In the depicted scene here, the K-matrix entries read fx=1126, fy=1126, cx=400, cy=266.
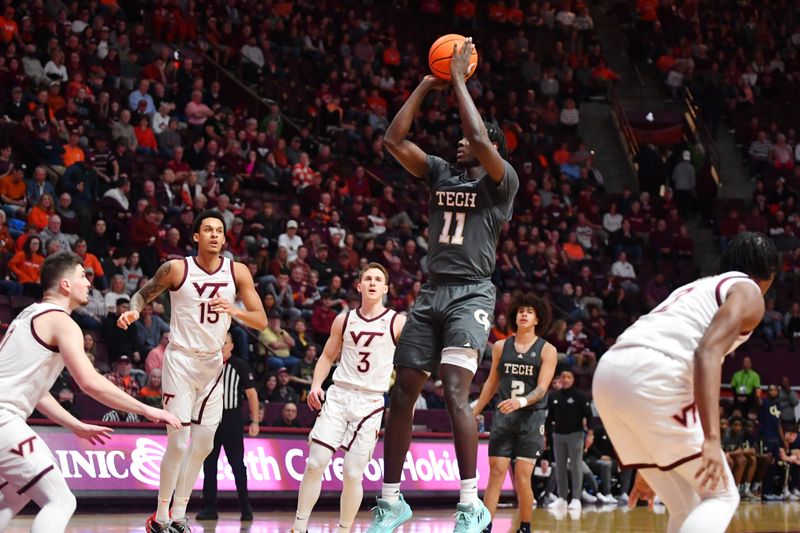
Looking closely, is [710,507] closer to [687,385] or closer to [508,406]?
[687,385]

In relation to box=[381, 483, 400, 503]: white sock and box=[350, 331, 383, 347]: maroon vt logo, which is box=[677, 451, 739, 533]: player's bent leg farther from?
box=[350, 331, 383, 347]: maroon vt logo

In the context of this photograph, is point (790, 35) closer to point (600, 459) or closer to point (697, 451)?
point (600, 459)

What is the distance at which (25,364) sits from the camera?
589cm

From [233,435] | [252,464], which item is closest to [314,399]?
[233,435]

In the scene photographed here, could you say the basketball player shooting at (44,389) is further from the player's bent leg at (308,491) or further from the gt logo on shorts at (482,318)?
the player's bent leg at (308,491)

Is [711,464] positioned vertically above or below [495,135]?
below

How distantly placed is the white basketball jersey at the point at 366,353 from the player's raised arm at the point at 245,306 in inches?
30.1

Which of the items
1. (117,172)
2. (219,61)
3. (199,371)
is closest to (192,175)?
(117,172)

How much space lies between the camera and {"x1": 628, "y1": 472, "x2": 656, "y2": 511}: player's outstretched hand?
35.4 feet

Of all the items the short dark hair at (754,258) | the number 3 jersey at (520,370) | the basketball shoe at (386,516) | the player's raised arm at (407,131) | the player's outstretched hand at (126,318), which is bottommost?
the basketball shoe at (386,516)

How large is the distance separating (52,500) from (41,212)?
10359 millimetres

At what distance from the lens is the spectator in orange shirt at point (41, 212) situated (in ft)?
49.9

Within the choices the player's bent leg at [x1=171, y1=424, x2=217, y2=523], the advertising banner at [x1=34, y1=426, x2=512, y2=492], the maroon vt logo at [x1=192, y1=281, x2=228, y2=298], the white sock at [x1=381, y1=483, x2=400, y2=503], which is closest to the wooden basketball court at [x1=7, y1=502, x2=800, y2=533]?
the advertising banner at [x1=34, y1=426, x2=512, y2=492]

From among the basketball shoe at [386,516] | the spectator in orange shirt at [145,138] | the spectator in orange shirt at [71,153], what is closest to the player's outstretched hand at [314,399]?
the basketball shoe at [386,516]
